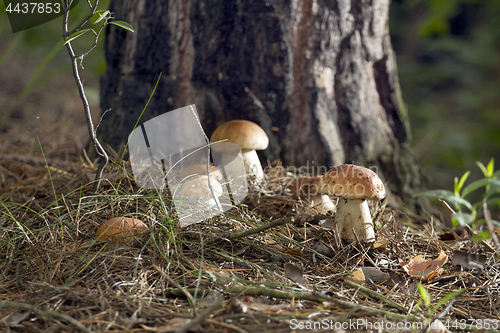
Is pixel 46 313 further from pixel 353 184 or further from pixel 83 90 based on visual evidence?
pixel 353 184

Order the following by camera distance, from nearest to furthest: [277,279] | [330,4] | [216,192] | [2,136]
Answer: [277,279]
[216,192]
[330,4]
[2,136]

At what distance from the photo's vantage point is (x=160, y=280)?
1392 mm

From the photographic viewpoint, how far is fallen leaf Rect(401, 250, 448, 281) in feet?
5.33

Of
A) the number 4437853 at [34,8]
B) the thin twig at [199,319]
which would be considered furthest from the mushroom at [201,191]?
the number 4437853 at [34,8]

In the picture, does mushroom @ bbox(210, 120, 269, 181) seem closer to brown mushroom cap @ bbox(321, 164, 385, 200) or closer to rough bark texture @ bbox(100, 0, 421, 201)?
rough bark texture @ bbox(100, 0, 421, 201)

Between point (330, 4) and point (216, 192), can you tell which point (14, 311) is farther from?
point (330, 4)

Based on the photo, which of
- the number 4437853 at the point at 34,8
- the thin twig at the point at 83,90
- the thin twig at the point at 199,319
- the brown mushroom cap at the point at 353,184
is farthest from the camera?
the number 4437853 at the point at 34,8

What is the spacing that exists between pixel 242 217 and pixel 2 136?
3.07 metres

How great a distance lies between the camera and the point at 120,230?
1578mm

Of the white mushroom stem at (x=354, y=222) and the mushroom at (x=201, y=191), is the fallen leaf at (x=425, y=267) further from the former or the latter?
the mushroom at (x=201, y=191)

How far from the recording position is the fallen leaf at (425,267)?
162 cm

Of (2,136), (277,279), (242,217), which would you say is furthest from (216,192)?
(2,136)

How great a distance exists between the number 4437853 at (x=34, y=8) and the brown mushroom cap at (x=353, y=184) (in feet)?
9.92

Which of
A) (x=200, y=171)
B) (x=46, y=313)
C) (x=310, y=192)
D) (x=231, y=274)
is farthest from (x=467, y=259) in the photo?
(x=46, y=313)
